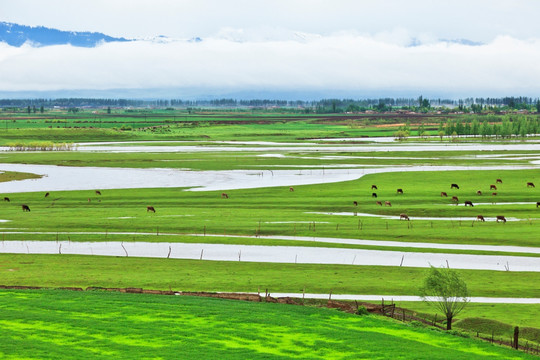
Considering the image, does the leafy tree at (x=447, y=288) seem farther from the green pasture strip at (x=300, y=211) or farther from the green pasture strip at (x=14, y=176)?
the green pasture strip at (x=14, y=176)

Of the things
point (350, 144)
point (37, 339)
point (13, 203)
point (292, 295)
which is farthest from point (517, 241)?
point (350, 144)

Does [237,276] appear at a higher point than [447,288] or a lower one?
lower

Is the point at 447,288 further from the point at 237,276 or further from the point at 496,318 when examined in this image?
the point at 237,276

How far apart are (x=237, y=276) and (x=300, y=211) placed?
28341mm

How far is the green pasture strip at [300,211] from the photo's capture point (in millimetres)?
62094

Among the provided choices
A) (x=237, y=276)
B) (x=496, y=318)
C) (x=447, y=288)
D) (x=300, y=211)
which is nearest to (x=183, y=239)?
(x=237, y=276)

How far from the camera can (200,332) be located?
3344 centimetres

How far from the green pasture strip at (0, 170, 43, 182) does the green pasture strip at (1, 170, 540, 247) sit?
61.3 feet

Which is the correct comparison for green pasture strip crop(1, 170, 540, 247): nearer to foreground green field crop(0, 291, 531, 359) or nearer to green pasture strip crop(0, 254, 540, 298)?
green pasture strip crop(0, 254, 540, 298)

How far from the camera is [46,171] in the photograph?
373 ft

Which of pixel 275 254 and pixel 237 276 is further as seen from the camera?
pixel 275 254

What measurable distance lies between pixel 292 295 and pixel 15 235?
29.5m

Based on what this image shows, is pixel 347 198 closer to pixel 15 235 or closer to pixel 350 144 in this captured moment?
pixel 15 235

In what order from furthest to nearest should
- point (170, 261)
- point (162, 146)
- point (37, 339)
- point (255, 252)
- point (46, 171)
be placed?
1. point (162, 146)
2. point (46, 171)
3. point (255, 252)
4. point (170, 261)
5. point (37, 339)
